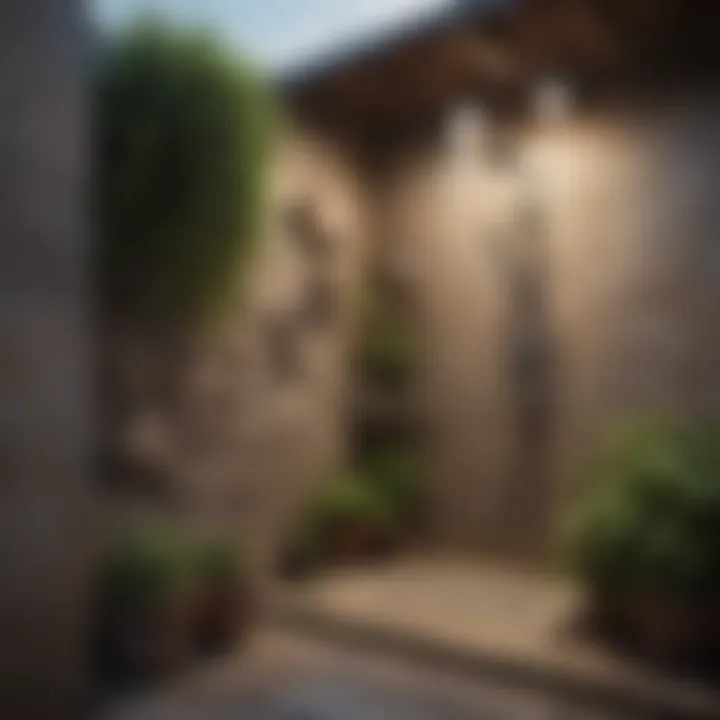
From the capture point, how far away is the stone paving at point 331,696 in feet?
8.63

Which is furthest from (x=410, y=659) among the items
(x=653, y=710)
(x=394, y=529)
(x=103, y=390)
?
(x=103, y=390)

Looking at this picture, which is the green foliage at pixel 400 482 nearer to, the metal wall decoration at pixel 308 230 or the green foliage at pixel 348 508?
the green foliage at pixel 348 508

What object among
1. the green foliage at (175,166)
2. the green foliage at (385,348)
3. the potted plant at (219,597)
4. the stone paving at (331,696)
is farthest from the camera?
the green foliage at (385,348)

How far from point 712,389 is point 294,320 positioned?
87.9 inches

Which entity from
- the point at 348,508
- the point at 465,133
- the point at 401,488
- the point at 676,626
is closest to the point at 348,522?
the point at 348,508

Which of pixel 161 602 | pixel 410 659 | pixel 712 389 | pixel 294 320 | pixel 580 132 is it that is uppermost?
pixel 580 132

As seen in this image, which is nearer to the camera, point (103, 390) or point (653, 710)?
point (653, 710)

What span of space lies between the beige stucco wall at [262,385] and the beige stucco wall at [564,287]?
1.78ft

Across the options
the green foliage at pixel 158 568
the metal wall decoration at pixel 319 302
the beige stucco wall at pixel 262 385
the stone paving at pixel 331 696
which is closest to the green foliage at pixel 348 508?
the beige stucco wall at pixel 262 385

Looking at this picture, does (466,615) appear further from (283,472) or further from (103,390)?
(103,390)

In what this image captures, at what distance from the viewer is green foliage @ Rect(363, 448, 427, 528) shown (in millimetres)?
4613

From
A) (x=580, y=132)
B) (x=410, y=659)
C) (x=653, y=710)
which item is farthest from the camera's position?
(x=580, y=132)

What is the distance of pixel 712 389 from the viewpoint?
3826 mm

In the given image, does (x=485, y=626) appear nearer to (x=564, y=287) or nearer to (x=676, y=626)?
(x=676, y=626)
